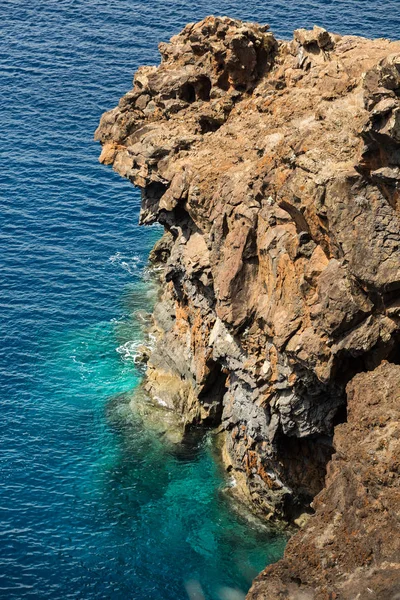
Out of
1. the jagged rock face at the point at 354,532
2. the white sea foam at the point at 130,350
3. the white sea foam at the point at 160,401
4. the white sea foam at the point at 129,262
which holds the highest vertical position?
the jagged rock face at the point at 354,532

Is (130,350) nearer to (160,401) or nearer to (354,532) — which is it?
(160,401)

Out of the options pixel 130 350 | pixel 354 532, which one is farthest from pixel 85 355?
pixel 354 532

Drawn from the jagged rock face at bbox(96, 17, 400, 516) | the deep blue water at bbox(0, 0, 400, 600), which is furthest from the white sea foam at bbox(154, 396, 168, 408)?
the deep blue water at bbox(0, 0, 400, 600)

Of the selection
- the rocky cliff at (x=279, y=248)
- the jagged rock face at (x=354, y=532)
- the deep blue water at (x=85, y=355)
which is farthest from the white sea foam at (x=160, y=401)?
the jagged rock face at (x=354, y=532)

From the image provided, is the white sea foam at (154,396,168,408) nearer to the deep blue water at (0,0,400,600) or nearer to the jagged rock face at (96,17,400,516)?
the jagged rock face at (96,17,400,516)

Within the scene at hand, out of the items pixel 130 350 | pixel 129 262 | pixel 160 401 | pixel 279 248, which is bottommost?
pixel 160 401

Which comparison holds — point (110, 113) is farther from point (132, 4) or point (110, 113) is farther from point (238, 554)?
point (132, 4)

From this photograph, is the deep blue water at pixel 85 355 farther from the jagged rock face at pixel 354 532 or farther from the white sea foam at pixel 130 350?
the jagged rock face at pixel 354 532
